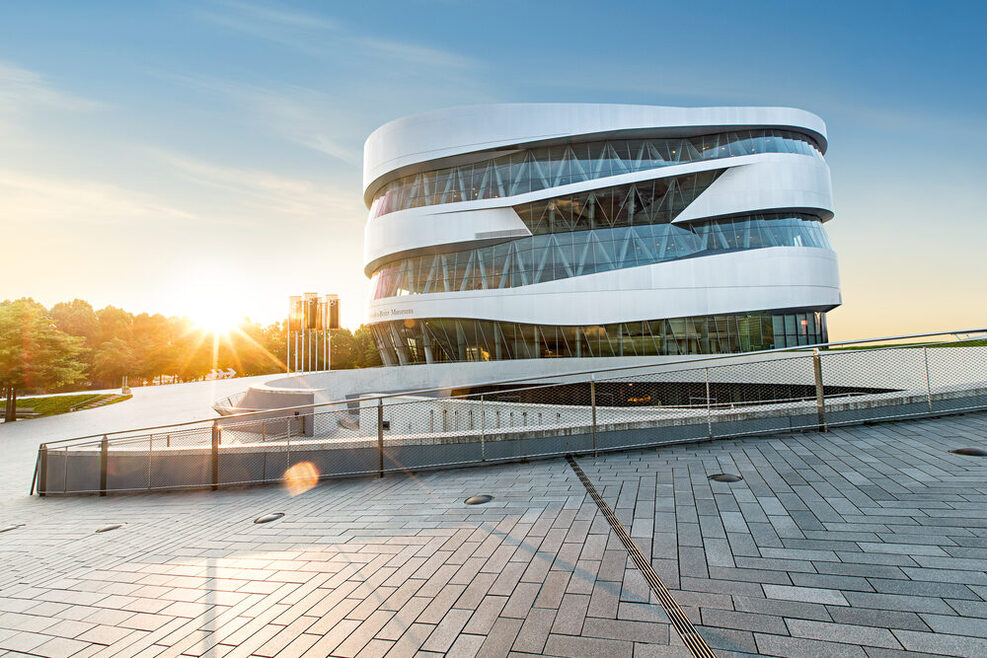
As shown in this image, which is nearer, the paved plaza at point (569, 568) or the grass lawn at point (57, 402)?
the paved plaza at point (569, 568)

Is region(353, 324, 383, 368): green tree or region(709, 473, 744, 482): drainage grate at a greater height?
region(353, 324, 383, 368): green tree

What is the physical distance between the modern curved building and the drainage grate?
25328mm

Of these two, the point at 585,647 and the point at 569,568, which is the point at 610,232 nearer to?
the point at 569,568

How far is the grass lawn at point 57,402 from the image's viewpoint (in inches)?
1580

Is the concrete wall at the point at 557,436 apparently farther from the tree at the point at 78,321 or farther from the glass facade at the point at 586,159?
the tree at the point at 78,321

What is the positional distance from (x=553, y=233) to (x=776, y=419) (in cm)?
2612

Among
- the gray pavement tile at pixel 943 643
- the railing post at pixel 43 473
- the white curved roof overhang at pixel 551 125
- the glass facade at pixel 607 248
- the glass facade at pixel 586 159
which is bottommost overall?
the railing post at pixel 43 473

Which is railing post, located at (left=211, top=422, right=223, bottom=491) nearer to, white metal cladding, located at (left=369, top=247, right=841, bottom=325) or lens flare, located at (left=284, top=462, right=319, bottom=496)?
lens flare, located at (left=284, top=462, right=319, bottom=496)

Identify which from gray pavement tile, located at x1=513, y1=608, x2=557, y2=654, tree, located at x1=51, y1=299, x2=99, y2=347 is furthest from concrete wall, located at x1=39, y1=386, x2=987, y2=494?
tree, located at x1=51, y1=299, x2=99, y2=347

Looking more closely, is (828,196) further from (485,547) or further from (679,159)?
(485,547)

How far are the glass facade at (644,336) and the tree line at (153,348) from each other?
1338 inches

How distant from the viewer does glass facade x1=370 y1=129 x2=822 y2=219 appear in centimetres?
3288

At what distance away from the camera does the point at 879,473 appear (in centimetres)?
588

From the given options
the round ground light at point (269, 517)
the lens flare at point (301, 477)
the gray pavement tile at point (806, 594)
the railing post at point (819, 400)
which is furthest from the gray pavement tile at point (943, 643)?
the lens flare at point (301, 477)
